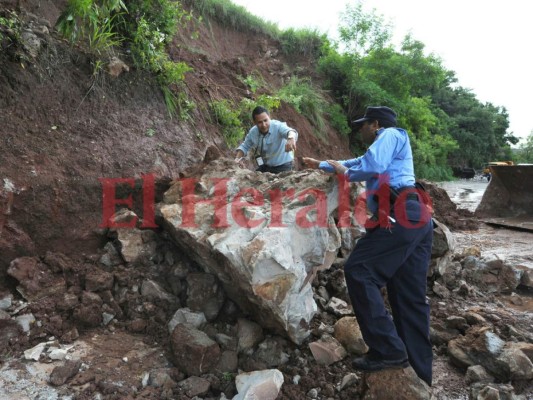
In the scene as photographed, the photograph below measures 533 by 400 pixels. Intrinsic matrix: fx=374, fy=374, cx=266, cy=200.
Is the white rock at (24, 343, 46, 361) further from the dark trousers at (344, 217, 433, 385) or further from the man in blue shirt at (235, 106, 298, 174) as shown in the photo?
the man in blue shirt at (235, 106, 298, 174)

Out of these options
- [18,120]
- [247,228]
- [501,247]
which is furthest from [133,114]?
[501,247]

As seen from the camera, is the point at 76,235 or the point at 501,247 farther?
the point at 501,247

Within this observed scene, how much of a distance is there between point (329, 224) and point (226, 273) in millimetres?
917

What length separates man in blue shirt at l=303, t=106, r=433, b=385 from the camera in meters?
2.22

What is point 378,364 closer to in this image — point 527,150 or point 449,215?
point 449,215

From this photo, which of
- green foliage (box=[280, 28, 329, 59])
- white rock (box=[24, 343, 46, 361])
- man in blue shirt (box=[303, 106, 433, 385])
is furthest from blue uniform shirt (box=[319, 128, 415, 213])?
green foliage (box=[280, 28, 329, 59])

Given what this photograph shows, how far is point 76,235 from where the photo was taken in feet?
10.7

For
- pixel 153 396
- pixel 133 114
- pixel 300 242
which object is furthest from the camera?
pixel 133 114

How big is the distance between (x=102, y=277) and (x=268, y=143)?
2368 mm

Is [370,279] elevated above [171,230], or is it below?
below

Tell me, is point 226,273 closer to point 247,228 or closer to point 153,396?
point 247,228

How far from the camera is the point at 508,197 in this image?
7.31 metres

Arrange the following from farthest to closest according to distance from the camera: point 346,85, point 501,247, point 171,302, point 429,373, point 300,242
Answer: point 346,85, point 501,247, point 171,302, point 300,242, point 429,373

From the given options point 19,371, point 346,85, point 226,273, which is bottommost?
point 19,371
